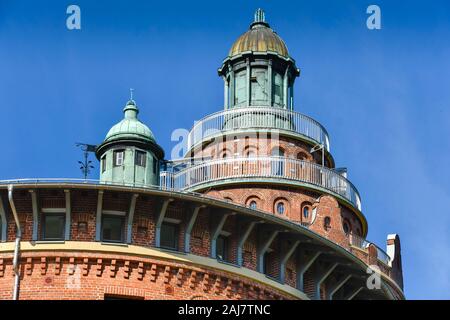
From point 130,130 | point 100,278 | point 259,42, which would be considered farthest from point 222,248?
point 259,42

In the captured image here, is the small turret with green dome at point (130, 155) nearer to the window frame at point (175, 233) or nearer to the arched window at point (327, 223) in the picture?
the window frame at point (175, 233)

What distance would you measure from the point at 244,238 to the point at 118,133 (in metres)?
10.7

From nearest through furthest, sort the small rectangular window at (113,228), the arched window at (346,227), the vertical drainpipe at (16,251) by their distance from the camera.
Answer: the vertical drainpipe at (16,251)
the small rectangular window at (113,228)
the arched window at (346,227)

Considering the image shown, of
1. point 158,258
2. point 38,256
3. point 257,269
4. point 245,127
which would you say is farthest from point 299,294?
point 245,127

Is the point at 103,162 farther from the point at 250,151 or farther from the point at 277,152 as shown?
the point at 277,152

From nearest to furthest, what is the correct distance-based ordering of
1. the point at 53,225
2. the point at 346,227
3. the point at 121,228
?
the point at 53,225
the point at 121,228
the point at 346,227

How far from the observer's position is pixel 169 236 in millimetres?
55625

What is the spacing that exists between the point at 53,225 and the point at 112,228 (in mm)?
2243

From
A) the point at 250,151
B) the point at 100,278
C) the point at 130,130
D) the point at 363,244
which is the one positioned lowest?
the point at 100,278

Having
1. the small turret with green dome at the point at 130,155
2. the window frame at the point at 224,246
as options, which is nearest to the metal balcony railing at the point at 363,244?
the small turret with green dome at the point at 130,155

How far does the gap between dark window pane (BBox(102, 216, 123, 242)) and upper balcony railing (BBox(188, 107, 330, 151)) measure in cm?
2549

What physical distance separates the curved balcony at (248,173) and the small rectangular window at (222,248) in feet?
59.6

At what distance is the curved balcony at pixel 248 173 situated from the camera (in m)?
75.2

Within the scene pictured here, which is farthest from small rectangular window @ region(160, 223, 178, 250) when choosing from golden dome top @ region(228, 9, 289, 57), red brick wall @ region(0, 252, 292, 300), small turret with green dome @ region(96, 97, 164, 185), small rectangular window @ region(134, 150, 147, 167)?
golden dome top @ region(228, 9, 289, 57)
